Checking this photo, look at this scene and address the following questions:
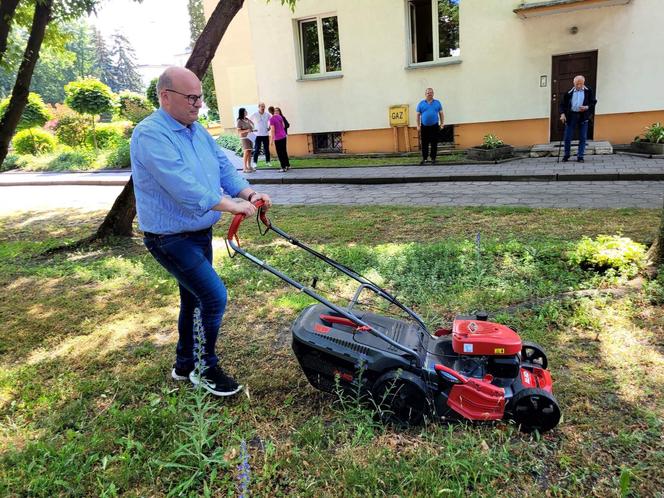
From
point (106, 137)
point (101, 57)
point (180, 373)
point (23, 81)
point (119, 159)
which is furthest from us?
point (101, 57)

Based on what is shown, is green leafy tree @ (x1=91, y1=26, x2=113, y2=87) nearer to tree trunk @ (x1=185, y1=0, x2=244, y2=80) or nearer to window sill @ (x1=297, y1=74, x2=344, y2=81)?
window sill @ (x1=297, y1=74, x2=344, y2=81)

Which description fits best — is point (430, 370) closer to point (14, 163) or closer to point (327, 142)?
point (327, 142)

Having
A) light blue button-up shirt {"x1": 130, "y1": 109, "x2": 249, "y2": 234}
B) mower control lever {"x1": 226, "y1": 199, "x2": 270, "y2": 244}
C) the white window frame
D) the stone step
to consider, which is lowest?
the stone step

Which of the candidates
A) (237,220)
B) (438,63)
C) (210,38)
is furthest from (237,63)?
(237,220)

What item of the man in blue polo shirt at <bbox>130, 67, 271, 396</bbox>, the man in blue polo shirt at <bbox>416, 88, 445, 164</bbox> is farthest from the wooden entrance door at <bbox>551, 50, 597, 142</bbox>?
the man in blue polo shirt at <bbox>130, 67, 271, 396</bbox>

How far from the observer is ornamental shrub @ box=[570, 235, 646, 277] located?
4422 millimetres

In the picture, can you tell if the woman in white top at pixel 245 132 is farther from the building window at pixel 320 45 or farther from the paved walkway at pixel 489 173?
the building window at pixel 320 45

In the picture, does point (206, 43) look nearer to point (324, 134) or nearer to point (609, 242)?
point (609, 242)

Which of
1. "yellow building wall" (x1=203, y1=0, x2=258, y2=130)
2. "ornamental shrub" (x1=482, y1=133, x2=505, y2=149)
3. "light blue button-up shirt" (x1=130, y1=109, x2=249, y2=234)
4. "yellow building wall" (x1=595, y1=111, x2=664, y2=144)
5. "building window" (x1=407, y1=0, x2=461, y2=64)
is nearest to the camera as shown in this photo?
"light blue button-up shirt" (x1=130, y1=109, x2=249, y2=234)

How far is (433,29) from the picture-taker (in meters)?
14.1

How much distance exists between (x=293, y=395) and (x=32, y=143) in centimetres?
2531

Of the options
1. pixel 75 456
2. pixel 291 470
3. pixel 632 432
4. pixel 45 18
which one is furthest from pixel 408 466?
pixel 45 18

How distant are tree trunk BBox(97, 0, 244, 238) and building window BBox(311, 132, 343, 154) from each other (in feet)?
31.3

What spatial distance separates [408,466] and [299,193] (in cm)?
910
